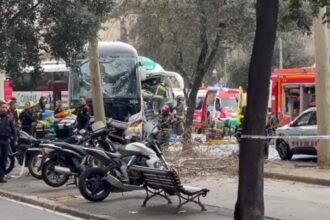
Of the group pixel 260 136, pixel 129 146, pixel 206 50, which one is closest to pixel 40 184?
pixel 129 146

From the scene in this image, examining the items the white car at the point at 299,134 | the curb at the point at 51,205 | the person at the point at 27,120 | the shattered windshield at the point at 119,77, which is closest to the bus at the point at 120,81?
the shattered windshield at the point at 119,77

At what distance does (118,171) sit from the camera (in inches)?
464

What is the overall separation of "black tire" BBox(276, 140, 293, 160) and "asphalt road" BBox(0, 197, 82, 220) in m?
10.2

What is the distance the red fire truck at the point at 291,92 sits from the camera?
2830 cm

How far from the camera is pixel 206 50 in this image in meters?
21.5

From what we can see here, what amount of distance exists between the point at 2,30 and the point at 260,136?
8.68 metres

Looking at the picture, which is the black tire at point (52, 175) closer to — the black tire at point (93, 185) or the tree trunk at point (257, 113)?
the black tire at point (93, 185)

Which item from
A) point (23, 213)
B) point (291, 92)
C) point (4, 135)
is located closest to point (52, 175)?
point (4, 135)

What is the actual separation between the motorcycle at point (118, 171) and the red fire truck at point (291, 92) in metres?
17.3

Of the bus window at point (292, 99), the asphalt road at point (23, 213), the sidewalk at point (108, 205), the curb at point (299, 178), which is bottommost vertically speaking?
the asphalt road at point (23, 213)

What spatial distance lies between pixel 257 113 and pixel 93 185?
3.89 metres

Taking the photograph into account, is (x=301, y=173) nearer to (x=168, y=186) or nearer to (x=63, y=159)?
(x=63, y=159)

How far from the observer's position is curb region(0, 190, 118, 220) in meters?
10.8

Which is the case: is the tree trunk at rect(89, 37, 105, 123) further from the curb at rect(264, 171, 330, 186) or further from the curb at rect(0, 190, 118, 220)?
the curb at rect(0, 190, 118, 220)
